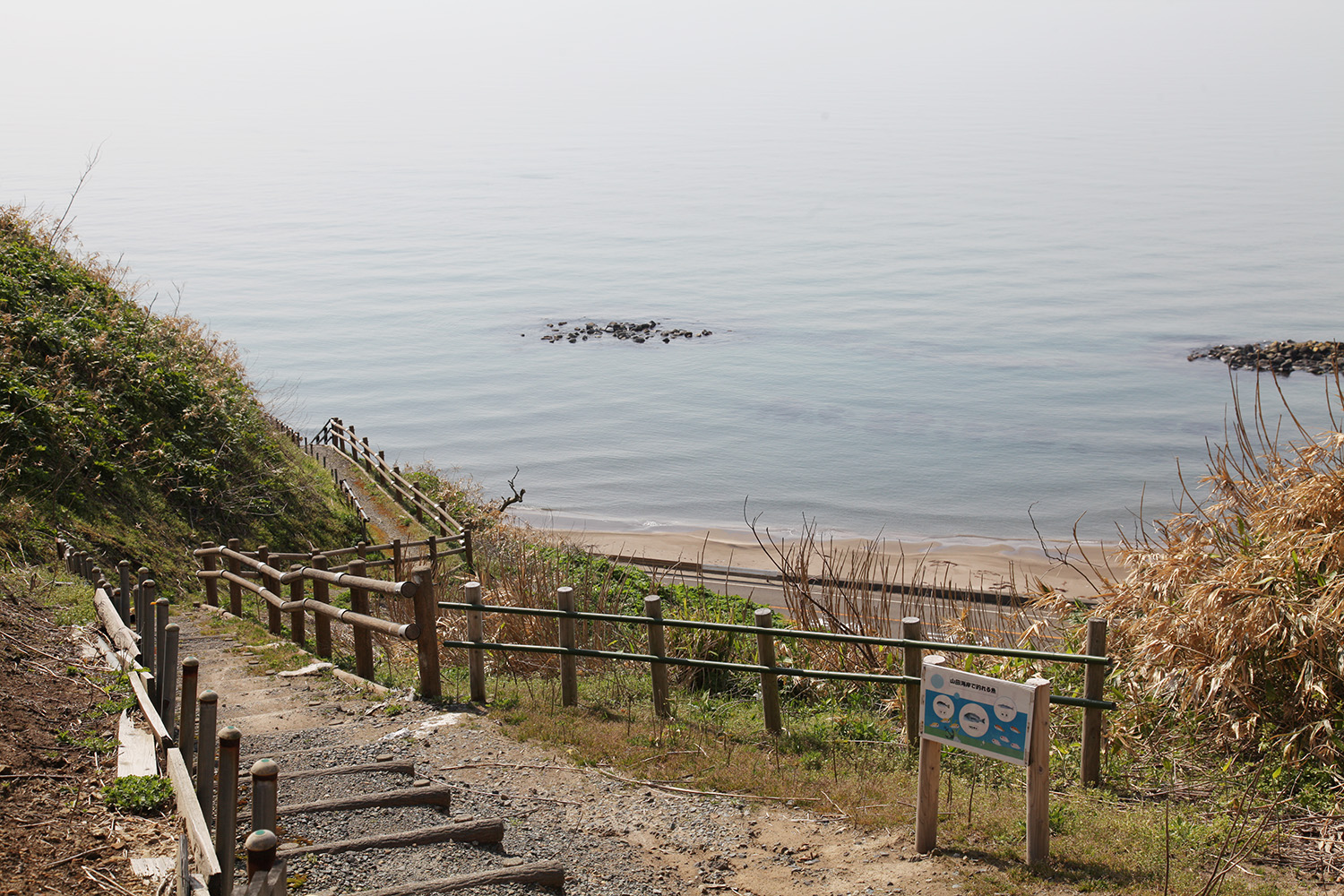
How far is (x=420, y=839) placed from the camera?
16.9 feet

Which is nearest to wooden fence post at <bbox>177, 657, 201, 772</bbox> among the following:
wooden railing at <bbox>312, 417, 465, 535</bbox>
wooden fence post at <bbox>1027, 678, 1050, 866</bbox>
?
wooden fence post at <bbox>1027, 678, 1050, 866</bbox>

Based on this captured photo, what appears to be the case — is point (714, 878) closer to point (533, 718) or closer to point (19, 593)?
point (533, 718)

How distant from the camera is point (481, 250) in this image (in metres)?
116

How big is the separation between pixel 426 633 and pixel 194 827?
15.1ft

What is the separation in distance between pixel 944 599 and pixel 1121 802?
4.31 metres

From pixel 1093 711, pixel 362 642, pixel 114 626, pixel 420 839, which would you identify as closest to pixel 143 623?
pixel 114 626

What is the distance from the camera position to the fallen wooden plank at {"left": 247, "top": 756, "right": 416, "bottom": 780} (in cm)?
617

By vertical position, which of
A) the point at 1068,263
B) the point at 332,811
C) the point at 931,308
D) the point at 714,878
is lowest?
the point at 714,878

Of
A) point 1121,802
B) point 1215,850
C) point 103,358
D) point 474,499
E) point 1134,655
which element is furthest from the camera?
point 474,499

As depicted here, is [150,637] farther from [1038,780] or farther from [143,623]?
[1038,780]

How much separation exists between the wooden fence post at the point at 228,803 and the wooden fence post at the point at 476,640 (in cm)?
481

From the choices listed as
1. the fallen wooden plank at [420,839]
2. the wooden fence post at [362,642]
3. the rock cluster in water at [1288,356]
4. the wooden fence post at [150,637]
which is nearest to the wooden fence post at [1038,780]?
the fallen wooden plank at [420,839]

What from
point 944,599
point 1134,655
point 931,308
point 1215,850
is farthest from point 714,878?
point 931,308

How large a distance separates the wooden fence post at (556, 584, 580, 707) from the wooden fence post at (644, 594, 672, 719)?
67 cm
